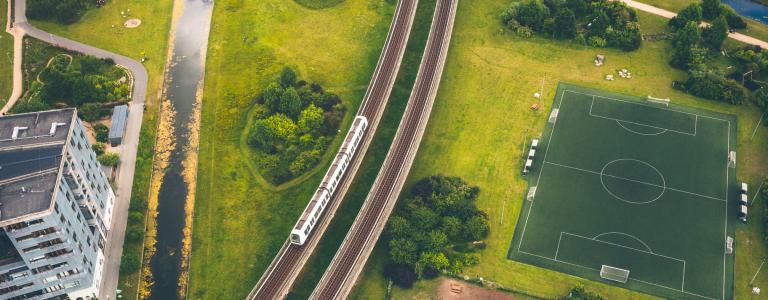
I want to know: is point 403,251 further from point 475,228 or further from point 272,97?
point 272,97

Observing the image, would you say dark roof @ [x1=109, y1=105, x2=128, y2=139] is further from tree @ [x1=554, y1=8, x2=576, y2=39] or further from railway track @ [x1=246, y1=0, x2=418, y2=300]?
tree @ [x1=554, y1=8, x2=576, y2=39]

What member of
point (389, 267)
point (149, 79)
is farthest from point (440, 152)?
point (149, 79)

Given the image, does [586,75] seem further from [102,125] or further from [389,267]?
[102,125]

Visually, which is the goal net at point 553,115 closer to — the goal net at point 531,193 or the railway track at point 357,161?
the goal net at point 531,193

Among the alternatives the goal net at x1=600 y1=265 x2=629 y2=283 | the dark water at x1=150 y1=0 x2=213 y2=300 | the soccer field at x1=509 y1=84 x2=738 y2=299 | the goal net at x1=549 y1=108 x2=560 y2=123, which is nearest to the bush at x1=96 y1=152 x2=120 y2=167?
the dark water at x1=150 y1=0 x2=213 y2=300

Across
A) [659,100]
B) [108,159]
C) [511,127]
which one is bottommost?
[108,159]

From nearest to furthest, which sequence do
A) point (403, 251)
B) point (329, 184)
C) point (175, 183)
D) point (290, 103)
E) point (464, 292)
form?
point (464, 292)
point (403, 251)
point (329, 184)
point (175, 183)
point (290, 103)

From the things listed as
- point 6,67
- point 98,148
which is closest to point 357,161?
point 98,148
